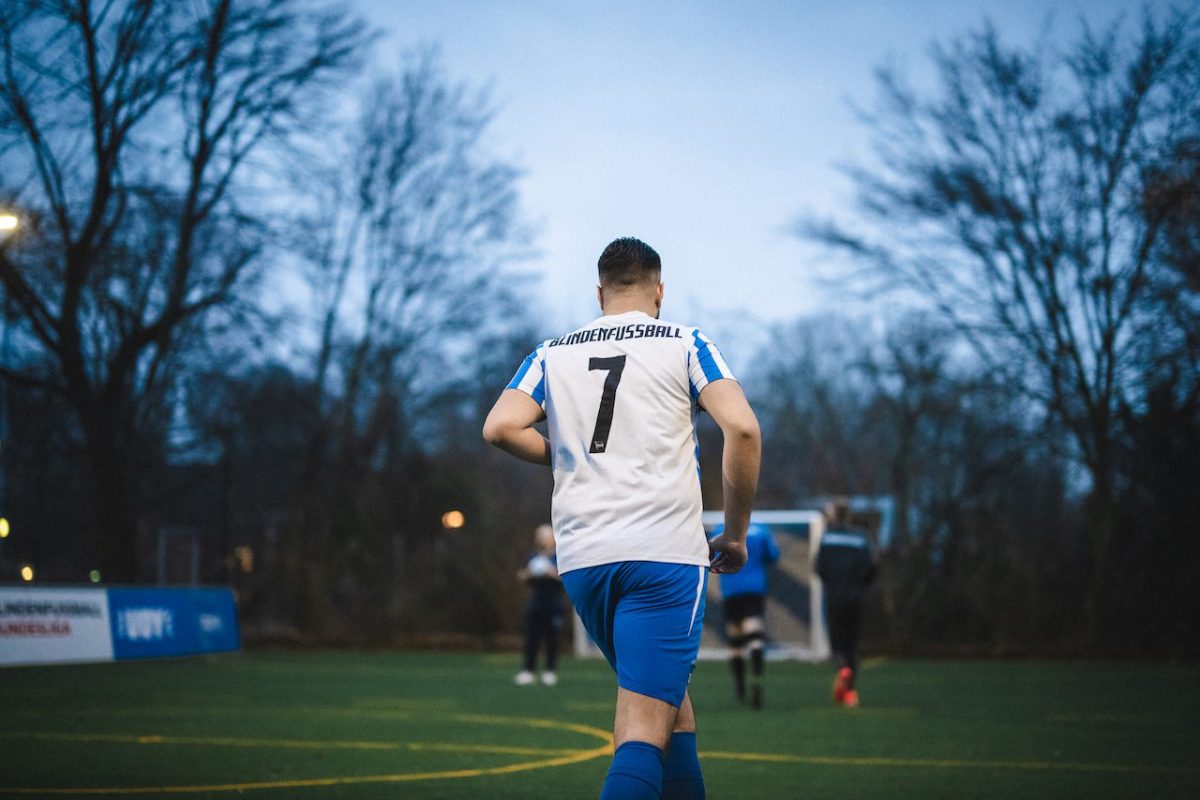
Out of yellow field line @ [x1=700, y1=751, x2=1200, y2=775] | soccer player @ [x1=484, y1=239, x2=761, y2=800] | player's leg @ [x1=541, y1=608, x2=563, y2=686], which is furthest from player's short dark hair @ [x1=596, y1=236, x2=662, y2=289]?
player's leg @ [x1=541, y1=608, x2=563, y2=686]

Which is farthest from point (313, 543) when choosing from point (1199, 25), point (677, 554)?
point (677, 554)

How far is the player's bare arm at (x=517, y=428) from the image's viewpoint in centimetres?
475

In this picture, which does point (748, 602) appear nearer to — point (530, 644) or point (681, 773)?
point (530, 644)

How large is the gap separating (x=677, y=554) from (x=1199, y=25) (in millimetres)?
23658

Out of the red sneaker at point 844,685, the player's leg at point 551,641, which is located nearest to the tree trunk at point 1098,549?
the player's leg at point 551,641

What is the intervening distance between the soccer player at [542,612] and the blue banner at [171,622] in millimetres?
5090

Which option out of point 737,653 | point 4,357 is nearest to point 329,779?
point 737,653

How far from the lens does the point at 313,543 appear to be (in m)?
35.5

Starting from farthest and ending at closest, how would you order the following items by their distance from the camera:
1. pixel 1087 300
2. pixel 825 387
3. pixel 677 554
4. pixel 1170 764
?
pixel 825 387
pixel 1087 300
pixel 1170 764
pixel 677 554

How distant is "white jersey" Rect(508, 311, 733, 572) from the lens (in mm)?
4551

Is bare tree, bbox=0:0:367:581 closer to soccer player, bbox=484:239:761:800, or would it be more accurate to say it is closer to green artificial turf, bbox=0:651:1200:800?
green artificial turf, bbox=0:651:1200:800

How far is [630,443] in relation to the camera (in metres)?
4.61

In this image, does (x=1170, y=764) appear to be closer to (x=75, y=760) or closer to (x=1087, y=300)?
(x=75, y=760)

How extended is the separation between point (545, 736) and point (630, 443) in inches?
297
